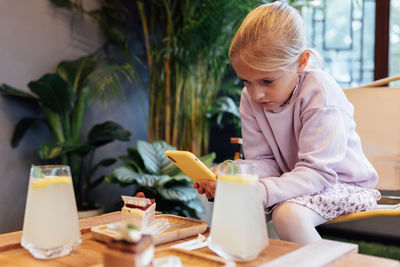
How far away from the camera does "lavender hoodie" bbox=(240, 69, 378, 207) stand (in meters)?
1.17

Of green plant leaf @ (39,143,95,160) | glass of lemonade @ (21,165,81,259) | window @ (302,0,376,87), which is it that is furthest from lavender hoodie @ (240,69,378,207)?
window @ (302,0,376,87)

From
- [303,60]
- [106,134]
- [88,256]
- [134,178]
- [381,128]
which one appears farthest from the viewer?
[106,134]

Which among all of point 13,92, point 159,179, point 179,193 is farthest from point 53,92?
point 179,193

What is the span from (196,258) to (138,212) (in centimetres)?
30

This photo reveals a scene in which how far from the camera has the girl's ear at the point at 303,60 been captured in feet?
4.21

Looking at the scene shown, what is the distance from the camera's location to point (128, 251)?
609mm

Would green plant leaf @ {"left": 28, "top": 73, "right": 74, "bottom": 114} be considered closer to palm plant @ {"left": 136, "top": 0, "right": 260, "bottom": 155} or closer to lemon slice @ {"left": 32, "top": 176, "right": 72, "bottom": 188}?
palm plant @ {"left": 136, "top": 0, "right": 260, "bottom": 155}

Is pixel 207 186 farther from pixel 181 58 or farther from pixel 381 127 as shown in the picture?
pixel 181 58

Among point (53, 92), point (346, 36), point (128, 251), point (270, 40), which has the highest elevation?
point (346, 36)

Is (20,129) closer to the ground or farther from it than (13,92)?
closer to the ground

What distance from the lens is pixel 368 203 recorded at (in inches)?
51.1

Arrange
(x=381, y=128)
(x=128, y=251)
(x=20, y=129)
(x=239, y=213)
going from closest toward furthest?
(x=128, y=251), (x=239, y=213), (x=381, y=128), (x=20, y=129)

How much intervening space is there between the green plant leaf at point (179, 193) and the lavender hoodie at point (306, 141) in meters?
0.90

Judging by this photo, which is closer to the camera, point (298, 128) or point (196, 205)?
point (298, 128)
